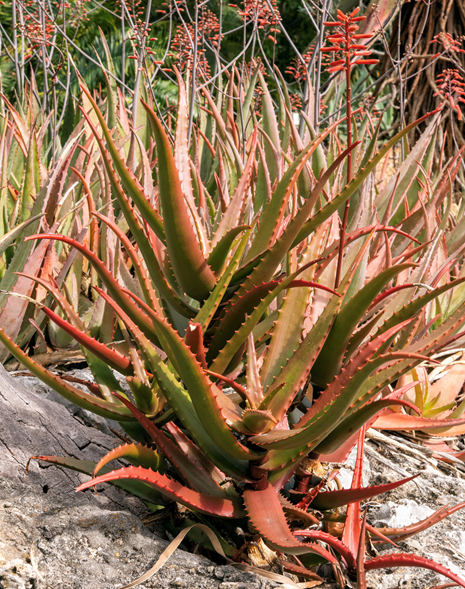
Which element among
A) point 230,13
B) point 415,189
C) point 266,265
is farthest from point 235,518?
point 230,13

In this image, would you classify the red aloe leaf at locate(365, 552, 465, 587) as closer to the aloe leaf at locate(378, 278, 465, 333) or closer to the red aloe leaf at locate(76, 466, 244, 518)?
the red aloe leaf at locate(76, 466, 244, 518)

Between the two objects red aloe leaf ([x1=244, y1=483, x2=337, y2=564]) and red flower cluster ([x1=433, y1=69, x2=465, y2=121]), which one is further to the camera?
red flower cluster ([x1=433, y1=69, x2=465, y2=121])

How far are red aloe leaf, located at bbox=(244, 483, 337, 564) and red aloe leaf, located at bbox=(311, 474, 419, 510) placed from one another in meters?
0.08

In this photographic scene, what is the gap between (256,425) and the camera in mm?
749

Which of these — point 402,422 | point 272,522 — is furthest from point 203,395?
point 402,422

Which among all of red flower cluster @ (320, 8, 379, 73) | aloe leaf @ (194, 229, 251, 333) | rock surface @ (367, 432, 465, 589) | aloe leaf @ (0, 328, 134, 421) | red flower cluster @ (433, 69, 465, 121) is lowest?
rock surface @ (367, 432, 465, 589)

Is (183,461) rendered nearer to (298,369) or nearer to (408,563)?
(298,369)

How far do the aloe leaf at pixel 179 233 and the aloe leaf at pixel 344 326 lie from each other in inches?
8.4

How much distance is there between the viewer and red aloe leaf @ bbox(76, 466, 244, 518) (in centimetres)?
70

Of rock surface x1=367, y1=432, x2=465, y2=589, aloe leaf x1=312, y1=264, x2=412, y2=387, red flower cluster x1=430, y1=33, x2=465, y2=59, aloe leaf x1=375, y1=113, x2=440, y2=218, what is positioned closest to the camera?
aloe leaf x1=312, y1=264, x2=412, y2=387

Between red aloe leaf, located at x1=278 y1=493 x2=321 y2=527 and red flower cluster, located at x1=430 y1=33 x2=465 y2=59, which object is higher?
red flower cluster, located at x1=430 y1=33 x2=465 y2=59

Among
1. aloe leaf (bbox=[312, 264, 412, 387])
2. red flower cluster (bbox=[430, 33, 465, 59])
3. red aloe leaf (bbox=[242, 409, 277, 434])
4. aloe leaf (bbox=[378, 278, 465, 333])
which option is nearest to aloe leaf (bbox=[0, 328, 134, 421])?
red aloe leaf (bbox=[242, 409, 277, 434])

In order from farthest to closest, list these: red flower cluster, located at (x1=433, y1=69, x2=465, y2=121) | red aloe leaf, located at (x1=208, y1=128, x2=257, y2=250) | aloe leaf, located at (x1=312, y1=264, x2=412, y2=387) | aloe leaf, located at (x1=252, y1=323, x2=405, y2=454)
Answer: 1. red flower cluster, located at (x1=433, y1=69, x2=465, y2=121)
2. red aloe leaf, located at (x1=208, y1=128, x2=257, y2=250)
3. aloe leaf, located at (x1=312, y1=264, x2=412, y2=387)
4. aloe leaf, located at (x1=252, y1=323, x2=405, y2=454)

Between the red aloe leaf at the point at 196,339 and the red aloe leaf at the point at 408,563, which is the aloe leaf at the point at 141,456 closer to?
the red aloe leaf at the point at 196,339
